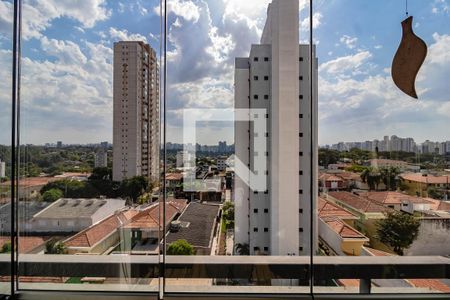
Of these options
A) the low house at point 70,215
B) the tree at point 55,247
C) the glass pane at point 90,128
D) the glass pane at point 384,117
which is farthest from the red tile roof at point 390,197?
the tree at point 55,247

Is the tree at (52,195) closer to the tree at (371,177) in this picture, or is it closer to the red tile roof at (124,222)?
the red tile roof at (124,222)

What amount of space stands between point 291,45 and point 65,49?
1716 millimetres

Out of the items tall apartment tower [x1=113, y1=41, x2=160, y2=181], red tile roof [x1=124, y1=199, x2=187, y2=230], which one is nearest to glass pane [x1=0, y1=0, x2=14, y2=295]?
tall apartment tower [x1=113, y1=41, x2=160, y2=181]

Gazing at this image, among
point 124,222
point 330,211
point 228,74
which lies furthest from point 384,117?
point 124,222

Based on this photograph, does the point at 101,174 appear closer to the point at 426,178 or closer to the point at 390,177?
the point at 390,177

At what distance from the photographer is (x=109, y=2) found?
1.98 meters

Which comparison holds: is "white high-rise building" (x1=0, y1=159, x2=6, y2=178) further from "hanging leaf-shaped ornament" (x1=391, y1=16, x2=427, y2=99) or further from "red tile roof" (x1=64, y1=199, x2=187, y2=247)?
"hanging leaf-shaped ornament" (x1=391, y1=16, x2=427, y2=99)

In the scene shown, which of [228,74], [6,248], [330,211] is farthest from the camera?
[228,74]

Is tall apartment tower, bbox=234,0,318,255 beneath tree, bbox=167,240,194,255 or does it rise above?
above

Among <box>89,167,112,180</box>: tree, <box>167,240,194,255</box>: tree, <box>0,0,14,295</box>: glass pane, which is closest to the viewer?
<box>0,0,14,295</box>: glass pane

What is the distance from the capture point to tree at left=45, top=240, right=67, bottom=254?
1.83 metres

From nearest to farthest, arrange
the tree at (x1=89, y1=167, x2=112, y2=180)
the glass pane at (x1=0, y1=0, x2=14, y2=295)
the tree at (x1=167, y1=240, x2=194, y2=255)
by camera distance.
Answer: the glass pane at (x1=0, y1=0, x2=14, y2=295) → the tree at (x1=167, y1=240, x2=194, y2=255) → the tree at (x1=89, y1=167, x2=112, y2=180)

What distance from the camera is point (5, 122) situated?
1.80 m

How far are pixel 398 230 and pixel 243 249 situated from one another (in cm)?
119
